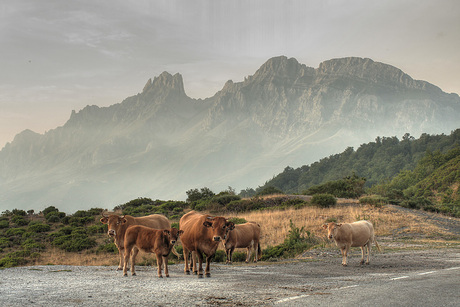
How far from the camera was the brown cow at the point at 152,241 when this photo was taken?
42.2 ft

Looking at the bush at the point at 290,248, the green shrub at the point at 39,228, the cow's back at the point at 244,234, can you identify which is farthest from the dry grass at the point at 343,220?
the green shrub at the point at 39,228

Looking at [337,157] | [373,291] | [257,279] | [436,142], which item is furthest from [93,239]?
[337,157]

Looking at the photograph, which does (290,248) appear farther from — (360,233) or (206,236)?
(206,236)

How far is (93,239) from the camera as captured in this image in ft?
101

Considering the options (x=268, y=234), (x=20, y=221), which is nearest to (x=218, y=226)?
(x=268, y=234)

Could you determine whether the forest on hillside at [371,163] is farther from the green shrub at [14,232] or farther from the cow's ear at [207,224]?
the cow's ear at [207,224]

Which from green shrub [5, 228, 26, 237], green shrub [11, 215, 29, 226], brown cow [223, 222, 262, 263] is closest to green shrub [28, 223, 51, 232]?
green shrub [5, 228, 26, 237]

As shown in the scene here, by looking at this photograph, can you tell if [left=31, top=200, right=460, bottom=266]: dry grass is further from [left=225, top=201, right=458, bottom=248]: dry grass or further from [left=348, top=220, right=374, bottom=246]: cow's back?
[left=348, top=220, right=374, bottom=246]: cow's back

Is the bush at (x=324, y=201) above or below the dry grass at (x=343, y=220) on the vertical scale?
above

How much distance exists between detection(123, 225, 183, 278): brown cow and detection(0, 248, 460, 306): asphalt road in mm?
575

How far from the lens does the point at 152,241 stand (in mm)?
13242

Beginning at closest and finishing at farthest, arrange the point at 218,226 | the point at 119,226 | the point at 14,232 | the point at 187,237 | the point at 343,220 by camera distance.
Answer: the point at 218,226
the point at 187,237
the point at 119,226
the point at 343,220
the point at 14,232

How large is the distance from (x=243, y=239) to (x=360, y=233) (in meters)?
4.69

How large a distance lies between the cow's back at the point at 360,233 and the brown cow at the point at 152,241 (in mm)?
7245
